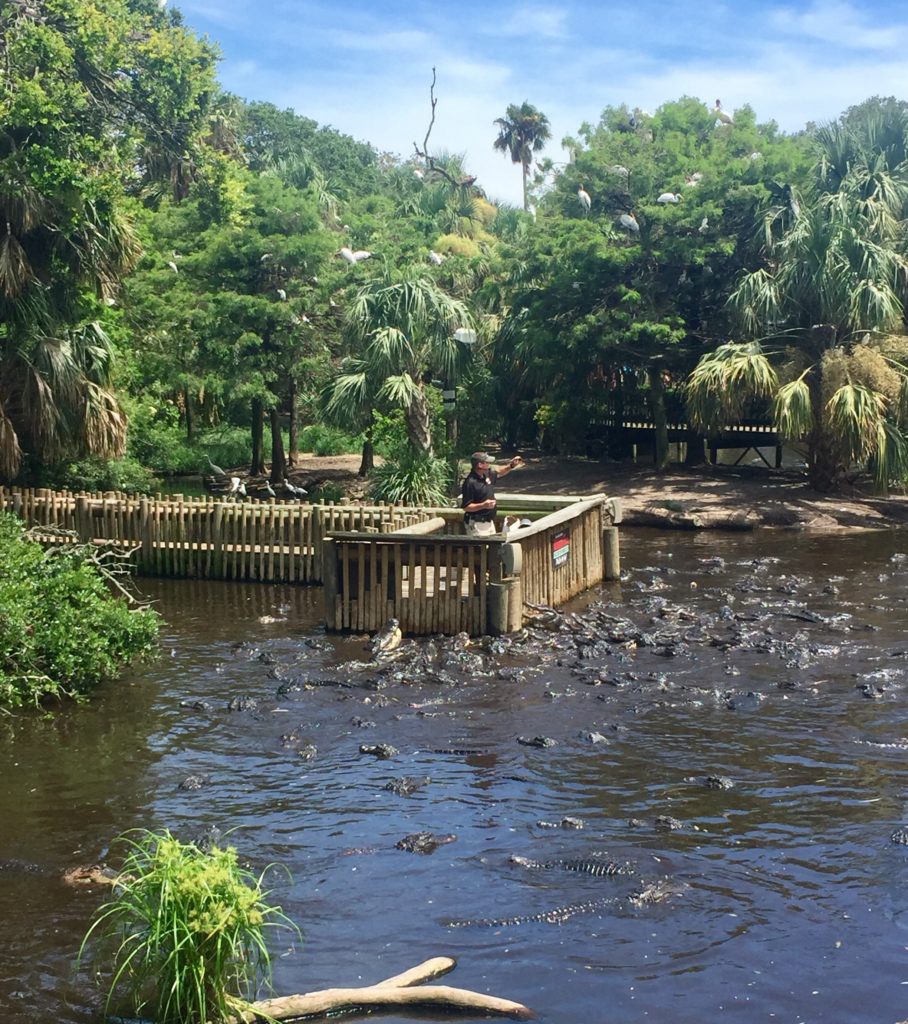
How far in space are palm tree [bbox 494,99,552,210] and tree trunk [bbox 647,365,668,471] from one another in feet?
133

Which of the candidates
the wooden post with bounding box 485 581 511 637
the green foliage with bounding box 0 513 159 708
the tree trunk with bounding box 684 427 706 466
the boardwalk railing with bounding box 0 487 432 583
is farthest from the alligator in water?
the tree trunk with bounding box 684 427 706 466

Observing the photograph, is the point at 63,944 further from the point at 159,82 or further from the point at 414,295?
the point at 414,295

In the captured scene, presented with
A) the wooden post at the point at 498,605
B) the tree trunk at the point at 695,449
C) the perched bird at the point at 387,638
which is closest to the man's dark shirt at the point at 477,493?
the wooden post at the point at 498,605

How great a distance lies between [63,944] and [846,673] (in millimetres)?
8833

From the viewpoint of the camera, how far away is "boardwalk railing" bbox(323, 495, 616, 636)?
1426 centimetres

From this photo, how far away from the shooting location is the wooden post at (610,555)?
1883 centimetres

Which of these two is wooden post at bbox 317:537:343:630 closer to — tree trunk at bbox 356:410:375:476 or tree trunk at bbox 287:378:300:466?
tree trunk at bbox 356:410:375:476

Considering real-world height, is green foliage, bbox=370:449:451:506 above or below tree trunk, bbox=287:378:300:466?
below

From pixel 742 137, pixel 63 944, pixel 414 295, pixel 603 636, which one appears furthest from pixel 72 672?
pixel 742 137

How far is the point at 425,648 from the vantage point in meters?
13.9

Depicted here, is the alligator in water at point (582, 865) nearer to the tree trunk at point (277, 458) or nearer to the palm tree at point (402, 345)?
the palm tree at point (402, 345)

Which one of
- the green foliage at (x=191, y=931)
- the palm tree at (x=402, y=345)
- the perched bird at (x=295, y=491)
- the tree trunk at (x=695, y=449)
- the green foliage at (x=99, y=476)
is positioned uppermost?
the palm tree at (x=402, y=345)

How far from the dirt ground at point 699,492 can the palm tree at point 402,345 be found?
267cm

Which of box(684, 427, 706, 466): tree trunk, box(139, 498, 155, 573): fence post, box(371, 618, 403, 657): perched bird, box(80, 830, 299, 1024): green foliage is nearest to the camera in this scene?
box(80, 830, 299, 1024): green foliage
